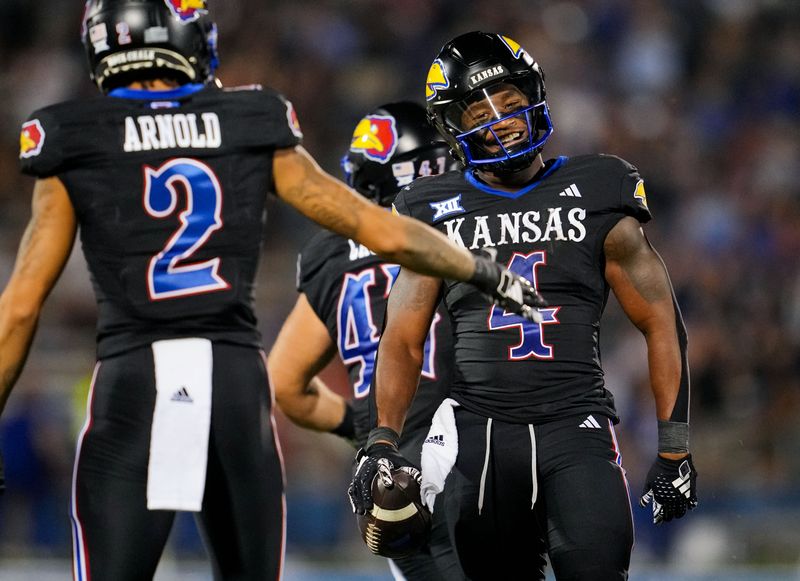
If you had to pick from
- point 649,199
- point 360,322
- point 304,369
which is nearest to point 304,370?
point 304,369

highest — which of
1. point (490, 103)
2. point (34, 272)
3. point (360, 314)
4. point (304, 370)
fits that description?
point (490, 103)

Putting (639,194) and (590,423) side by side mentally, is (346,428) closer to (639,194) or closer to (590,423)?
(590,423)

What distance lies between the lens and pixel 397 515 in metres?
3.93

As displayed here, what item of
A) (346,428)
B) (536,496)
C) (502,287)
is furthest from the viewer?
(346,428)

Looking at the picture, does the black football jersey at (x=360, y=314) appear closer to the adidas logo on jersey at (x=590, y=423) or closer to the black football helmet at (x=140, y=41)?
the adidas logo on jersey at (x=590, y=423)

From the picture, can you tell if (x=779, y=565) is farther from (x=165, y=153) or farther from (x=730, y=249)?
(x=165, y=153)

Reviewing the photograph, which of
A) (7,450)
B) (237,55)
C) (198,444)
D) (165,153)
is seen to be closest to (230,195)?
(165,153)

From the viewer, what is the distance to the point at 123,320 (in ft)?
11.6

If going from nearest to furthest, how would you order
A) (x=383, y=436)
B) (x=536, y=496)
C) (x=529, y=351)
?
1. (x=536, y=496)
2. (x=529, y=351)
3. (x=383, y=436)

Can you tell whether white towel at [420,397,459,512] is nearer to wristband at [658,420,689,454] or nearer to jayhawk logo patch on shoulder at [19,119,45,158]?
wristband at [658,420,689,454]

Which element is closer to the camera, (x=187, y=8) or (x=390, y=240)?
(x=390, y=240)

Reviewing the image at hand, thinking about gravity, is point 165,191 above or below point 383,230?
above

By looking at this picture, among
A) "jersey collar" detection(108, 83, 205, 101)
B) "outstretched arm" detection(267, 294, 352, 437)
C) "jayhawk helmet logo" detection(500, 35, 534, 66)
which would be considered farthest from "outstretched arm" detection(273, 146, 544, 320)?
"outstretched arm" detection(267, 294, 352, 437)

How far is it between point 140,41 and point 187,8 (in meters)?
0.21
